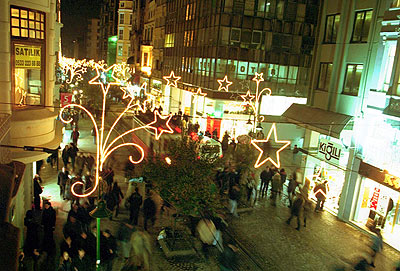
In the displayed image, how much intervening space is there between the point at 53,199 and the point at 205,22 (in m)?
23.5

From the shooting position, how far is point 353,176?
15703mm

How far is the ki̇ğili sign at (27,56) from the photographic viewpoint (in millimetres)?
11406

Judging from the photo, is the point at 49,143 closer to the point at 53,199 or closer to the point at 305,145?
the point at 53,199

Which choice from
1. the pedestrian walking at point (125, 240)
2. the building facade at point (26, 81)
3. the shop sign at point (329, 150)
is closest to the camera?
the building facade at point (26, 81)

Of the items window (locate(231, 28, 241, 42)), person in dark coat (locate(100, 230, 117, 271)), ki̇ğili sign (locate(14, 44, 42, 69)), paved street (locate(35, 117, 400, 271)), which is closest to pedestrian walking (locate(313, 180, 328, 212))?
paved street (locate(35, 117, 400, 271))

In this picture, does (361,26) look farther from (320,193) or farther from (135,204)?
(135,204)

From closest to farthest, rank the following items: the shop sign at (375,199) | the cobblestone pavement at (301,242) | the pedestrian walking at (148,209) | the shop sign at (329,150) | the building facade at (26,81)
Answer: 1. the building facade at (26,81)
2. the cobblestone pavement at (301,242)
3. the pedestrian walking at (148,209)
4. the shop sign at (375,199)
5. the shop sign at (329,150)

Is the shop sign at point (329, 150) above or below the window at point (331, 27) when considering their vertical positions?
below

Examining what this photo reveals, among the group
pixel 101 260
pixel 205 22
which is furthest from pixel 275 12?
pixel 101 260

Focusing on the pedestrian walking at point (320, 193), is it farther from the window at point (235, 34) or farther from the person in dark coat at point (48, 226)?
the window at point (235, 34)

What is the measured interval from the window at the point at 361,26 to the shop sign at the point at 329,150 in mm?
4846

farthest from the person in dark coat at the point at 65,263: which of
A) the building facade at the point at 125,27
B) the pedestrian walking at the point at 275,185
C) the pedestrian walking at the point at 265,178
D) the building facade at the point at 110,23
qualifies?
the building facade at the point at 110,23

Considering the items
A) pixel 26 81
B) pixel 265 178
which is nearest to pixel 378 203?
pixel 265 178

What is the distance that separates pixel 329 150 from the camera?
16.9 metres
